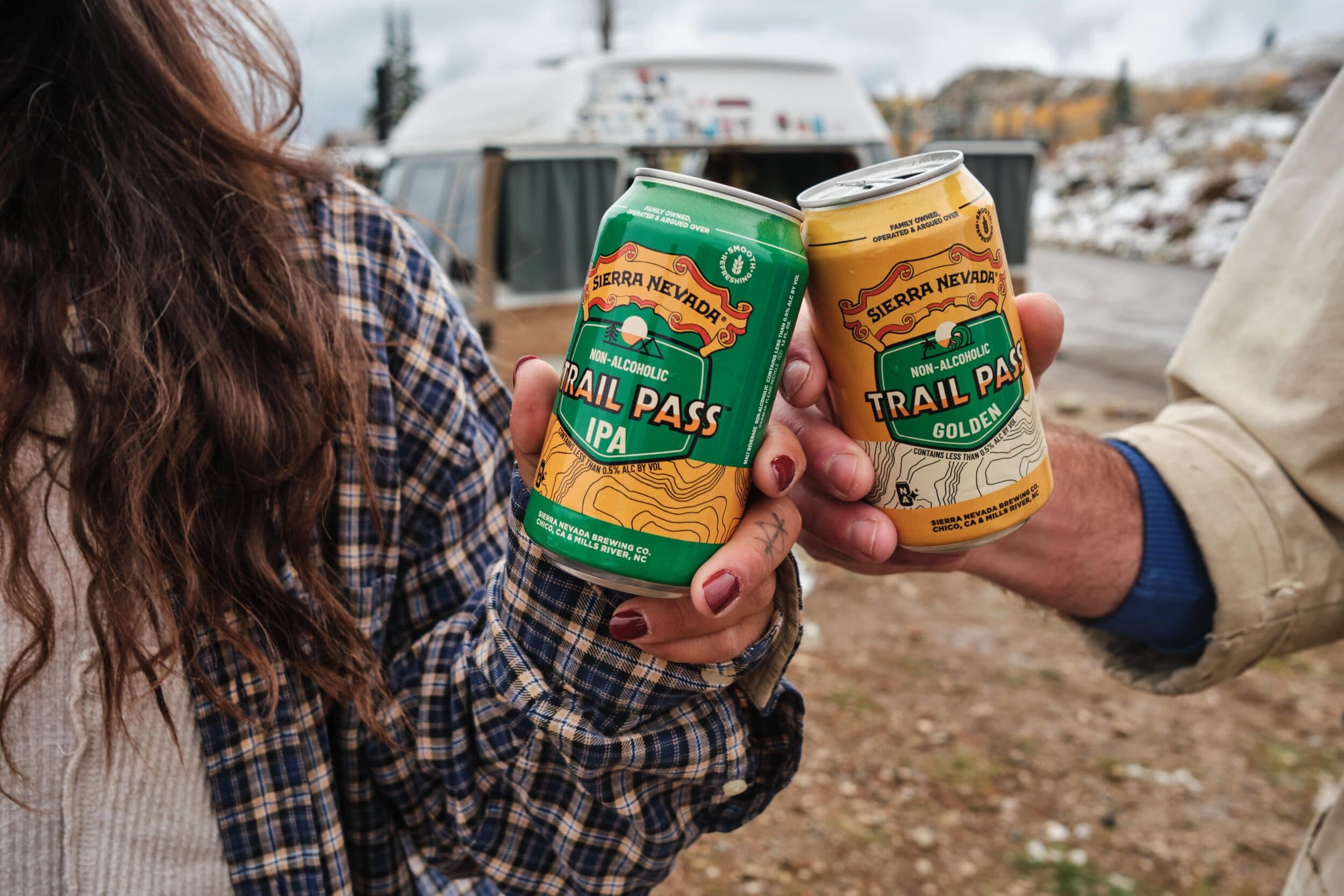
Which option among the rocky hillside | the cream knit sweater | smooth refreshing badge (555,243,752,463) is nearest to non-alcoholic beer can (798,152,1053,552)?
smooth refreshing badge (555,243,752,463)

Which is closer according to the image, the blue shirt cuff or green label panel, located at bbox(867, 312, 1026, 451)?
green label panel, located at bbox(867, 312, 1026, 451)

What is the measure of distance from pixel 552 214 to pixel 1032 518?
5.10 m

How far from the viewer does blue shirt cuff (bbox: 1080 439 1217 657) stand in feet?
4.40

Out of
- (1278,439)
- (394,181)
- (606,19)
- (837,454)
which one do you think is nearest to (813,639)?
(1278,439)

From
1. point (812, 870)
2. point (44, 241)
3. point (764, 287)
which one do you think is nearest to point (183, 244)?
point (44, 241)

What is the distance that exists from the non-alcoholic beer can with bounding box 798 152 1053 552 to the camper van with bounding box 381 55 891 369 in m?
4.82

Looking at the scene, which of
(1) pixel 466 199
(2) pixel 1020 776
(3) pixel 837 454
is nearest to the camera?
(3) pixel 837 454

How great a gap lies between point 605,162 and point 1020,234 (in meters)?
3.48

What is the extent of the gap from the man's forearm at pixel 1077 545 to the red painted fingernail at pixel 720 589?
0.55 meters

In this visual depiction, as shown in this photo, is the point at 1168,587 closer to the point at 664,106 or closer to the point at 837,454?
the point at 837,454

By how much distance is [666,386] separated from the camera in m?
0.87

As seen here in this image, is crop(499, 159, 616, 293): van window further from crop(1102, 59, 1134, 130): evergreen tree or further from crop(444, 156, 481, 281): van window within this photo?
crop(1102, 59, 1134, 130): evergreen tree

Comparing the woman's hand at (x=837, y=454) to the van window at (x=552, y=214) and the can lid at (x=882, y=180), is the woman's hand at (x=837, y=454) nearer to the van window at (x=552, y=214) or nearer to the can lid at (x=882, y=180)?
the can lid at (x=882, y=180)

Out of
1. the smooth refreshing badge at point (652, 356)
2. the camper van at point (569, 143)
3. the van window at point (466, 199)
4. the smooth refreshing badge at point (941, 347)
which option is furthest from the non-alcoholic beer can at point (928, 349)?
the van window at point (466, 199)
